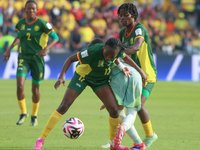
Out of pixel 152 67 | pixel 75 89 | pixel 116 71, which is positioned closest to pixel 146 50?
pixel 152 67

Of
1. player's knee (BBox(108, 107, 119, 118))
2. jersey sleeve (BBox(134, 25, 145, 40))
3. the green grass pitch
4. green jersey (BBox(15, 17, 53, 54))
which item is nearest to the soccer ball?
the green grass pitch

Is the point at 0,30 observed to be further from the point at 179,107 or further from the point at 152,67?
the point at 152,67

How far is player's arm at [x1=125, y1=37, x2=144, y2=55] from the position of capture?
5168 mm

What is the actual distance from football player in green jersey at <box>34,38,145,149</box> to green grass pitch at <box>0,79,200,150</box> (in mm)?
582

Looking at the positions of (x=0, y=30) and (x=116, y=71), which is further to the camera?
(x=0, y=30)

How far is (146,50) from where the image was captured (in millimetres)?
5590

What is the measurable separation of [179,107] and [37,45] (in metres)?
4.74

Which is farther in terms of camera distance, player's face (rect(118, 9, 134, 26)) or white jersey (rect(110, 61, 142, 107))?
player's face (rect(118, 9, 134, 26))

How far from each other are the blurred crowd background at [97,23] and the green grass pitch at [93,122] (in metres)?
5.90

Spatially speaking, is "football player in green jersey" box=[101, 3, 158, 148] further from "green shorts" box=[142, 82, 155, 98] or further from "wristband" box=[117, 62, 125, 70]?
"wristband" box=[117, 62, 125, 70]

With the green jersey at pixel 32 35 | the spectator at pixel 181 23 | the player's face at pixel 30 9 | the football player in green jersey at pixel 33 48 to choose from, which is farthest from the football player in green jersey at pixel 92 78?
the spectator at pixel 181 23

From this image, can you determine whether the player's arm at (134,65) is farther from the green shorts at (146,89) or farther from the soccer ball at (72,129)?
the soccer ball at (72,129)

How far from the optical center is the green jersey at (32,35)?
24.7ft

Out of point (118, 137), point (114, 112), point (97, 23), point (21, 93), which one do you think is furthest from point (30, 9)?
point (97, 23)
